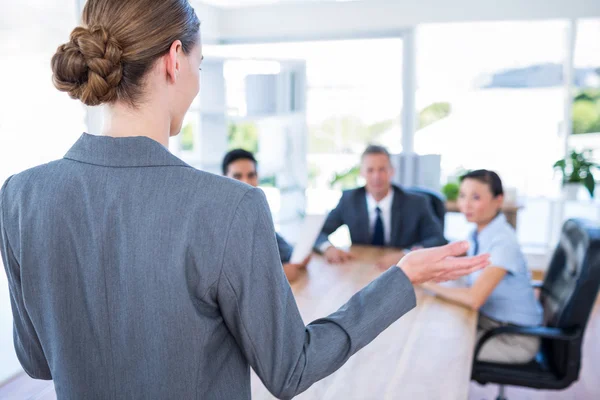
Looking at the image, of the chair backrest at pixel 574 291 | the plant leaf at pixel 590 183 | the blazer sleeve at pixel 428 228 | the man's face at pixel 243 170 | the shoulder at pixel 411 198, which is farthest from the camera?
the plant leaf at pixel 590 183

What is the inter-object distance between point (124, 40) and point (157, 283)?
33 cm

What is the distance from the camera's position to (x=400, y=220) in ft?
12.2

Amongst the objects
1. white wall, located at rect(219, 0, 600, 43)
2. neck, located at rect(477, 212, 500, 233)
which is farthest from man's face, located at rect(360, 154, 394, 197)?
white wall, located at rect(219, 0, 600, 43)

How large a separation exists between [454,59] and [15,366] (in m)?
4.73

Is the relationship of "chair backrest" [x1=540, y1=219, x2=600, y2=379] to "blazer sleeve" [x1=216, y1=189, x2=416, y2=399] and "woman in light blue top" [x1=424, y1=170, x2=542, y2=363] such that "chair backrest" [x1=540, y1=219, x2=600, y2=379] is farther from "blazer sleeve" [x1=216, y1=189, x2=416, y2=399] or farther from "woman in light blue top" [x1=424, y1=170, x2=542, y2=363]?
"blazer sleeve" [x1=216, y1=189, x2=416, y2=399]

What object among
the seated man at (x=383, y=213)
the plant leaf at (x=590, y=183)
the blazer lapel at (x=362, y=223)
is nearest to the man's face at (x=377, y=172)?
the seated man at (x=383, y=213)

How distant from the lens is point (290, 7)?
20.1ft

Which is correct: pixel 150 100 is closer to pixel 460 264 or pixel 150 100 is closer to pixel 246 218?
pixel 246 218

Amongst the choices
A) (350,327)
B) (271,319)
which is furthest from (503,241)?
(271,319)

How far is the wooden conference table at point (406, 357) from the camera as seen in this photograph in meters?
1.57

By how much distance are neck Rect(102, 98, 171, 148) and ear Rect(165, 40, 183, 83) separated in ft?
0.15

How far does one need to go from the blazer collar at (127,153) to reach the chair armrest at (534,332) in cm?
199

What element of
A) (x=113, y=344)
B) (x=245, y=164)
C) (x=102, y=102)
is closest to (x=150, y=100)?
(x=102, y=102)

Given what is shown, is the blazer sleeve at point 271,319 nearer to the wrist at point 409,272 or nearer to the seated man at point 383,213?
the wrist at point 409,272
